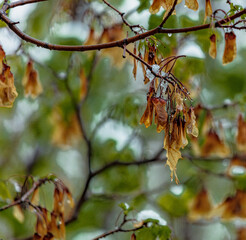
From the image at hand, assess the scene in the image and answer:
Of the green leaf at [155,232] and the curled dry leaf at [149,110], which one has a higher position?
the curled dry leaf at [149,110]

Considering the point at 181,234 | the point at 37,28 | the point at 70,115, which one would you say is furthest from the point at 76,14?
the point at 181,234

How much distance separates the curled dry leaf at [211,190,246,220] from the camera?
5.32 ft

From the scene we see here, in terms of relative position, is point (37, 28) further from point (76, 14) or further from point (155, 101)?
point (155, 101)

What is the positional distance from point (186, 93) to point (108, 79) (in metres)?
1.61

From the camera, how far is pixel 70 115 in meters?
2.19

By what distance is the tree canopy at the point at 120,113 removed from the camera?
2.97 feet

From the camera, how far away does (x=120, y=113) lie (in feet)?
5.89

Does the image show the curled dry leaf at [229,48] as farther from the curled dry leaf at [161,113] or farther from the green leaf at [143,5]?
the green leaf at [143,5]

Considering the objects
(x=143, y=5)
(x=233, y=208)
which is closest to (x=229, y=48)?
(x=143, y=5)

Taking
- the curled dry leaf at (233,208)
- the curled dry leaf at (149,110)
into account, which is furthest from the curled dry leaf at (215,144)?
the curled dry leaf at (149,110)

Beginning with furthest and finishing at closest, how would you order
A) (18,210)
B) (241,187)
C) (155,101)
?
1. (241,187)
2. (18,210)
3. (155,101)

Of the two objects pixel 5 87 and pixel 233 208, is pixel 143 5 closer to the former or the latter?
pixel 5 87

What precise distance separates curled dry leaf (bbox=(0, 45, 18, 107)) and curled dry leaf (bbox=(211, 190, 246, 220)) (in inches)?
39.3

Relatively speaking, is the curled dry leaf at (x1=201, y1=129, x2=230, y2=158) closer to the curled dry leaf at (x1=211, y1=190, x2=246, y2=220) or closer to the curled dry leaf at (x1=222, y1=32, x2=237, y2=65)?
the curled dry leaf at (x1=211, y1=190, x2=246, y2=220)
